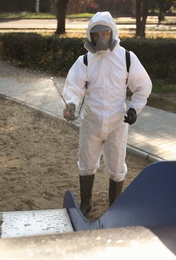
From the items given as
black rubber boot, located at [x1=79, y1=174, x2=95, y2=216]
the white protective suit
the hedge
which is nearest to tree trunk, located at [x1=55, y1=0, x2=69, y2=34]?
the hedge

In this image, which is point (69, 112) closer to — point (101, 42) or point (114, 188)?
point (101, 42)

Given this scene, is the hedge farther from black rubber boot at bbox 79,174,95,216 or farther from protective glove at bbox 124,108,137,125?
protective glove at bbox 124,108,137,125

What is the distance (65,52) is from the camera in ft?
33.2

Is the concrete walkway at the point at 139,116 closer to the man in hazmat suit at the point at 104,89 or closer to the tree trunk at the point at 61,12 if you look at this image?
the man in hazmat suit at the point at 104,89

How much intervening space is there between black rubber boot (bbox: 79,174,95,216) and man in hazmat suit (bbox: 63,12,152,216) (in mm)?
313

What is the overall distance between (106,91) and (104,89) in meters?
0.02

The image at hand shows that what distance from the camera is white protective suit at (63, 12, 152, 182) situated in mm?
3109

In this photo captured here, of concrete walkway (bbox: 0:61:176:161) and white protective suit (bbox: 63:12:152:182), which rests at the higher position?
white protective suit (bbox: 63:12:152:182)

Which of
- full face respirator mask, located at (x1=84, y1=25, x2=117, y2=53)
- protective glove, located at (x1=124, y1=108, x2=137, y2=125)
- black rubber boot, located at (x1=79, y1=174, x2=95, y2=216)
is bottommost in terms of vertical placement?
black rubber boot, located at (x1=79, y1=174, x2=95, y2=216)

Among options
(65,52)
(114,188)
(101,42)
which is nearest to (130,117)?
(101,42)

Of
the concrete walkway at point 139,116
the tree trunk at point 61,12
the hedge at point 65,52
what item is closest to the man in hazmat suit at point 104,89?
the concrete walkway at point 139,116

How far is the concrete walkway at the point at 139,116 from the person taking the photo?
5.29 metres

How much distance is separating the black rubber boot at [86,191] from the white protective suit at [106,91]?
355mm

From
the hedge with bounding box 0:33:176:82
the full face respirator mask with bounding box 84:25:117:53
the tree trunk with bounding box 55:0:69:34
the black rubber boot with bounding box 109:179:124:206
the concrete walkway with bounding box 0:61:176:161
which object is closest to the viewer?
the full face respirator mask with bounding box 84:25:117:53
